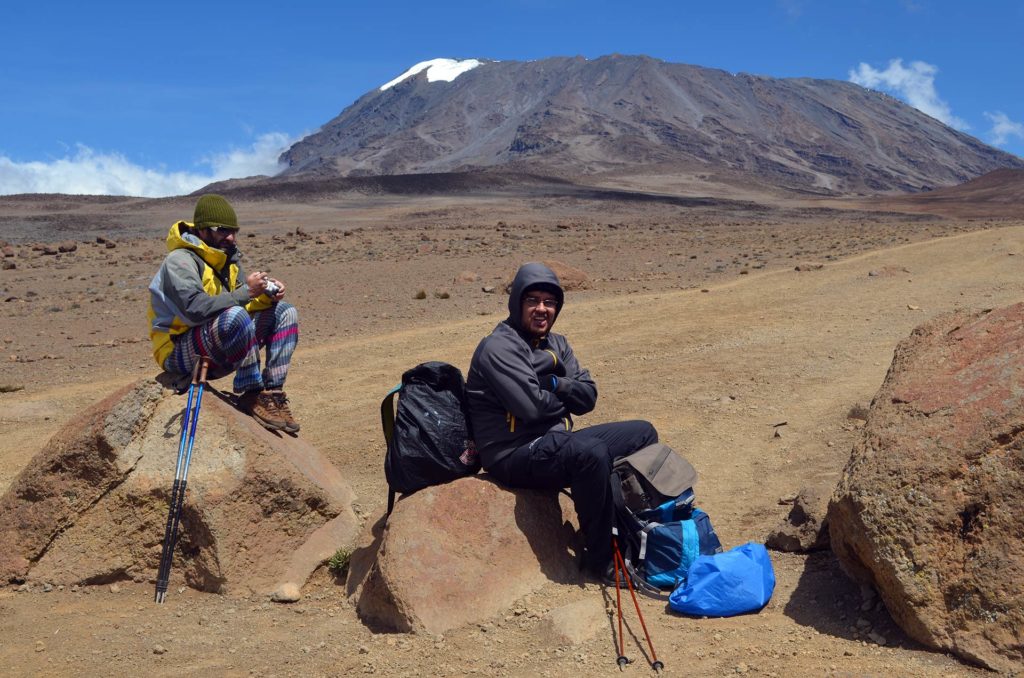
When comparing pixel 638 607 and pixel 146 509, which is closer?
pixel 638 607

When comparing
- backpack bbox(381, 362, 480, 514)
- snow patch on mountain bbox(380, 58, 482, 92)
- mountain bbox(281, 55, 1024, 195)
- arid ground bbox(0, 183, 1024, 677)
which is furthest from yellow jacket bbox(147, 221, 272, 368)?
snow patch on mountain bbox(380, 58, 482, 92)

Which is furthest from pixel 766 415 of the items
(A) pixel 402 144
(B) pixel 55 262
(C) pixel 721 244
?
(A) pixel 402 144

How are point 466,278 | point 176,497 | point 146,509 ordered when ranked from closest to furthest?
point 176,497 → point 146,509 → point 466,278

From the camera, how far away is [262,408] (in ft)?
18.4

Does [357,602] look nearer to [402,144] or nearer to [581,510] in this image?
[581,510]

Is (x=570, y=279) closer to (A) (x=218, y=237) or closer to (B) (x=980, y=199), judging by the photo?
(A) (x=218, y=237)

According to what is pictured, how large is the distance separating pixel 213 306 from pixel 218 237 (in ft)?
1.46

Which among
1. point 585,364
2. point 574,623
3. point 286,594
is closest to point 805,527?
point 574,623

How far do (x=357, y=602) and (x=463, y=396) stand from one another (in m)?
1.09

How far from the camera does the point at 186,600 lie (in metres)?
4.84

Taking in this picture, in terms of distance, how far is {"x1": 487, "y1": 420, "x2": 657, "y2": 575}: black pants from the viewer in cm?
438

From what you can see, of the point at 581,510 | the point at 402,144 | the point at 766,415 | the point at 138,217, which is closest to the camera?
the point at 581,510

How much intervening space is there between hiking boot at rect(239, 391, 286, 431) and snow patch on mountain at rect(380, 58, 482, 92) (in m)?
171

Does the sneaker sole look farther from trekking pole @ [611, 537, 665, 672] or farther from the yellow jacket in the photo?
trekking pole @ [611, 537, 665, 672]
